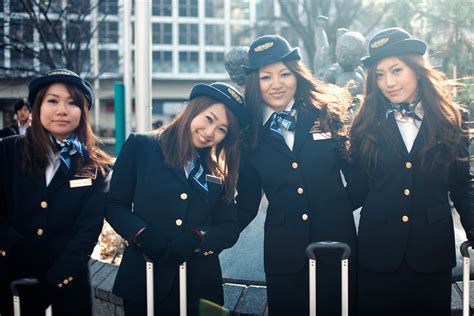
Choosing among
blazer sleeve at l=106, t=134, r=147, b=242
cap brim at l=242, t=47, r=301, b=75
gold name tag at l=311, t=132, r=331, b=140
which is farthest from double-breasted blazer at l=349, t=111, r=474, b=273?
blazer sleeve at l=106, t=134, r=147, b=242

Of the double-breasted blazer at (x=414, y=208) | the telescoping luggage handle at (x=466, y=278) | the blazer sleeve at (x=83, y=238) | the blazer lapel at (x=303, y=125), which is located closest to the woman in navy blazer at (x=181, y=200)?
the blazer sleeve at (x=83, y=238)

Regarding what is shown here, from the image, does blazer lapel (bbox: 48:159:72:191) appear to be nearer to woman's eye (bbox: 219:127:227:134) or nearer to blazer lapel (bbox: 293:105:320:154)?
woman's eye (bbox: 219:127:227:134)

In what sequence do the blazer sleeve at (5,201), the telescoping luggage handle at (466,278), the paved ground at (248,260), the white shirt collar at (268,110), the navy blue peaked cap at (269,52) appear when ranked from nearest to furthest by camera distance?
the telescoping luggage handle at (466,278)
the blazer sleeve at (5,201)
the navy blue peaked cap at (269,52)
the white shirt collar at (268,110)
the paved ground at (248,260)

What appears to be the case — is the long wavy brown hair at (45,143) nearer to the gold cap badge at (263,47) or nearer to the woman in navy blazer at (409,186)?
the gold cap badge at (263,47)

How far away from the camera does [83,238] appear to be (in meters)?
2.91

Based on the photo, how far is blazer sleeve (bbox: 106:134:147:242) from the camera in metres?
2.84

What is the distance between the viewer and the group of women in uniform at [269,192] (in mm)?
2908

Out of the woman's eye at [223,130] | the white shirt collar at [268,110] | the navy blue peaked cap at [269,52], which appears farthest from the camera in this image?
the white shirt collar at [268,110]

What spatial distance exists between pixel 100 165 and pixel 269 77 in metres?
1.09

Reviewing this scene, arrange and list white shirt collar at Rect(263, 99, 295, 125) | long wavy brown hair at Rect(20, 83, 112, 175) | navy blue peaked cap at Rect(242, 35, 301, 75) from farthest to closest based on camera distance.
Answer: white shirt collar at Rect(263, 99, 295, 125)
navy blue peaked cap at Rect(242, 35, 301, 75)
long wavy brown hair at Rect(20, 83, 112, 175)

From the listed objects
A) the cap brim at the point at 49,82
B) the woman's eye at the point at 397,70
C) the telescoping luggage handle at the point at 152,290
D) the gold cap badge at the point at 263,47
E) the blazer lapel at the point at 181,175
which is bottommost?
the telescoping luggage handle at the point at 152,290

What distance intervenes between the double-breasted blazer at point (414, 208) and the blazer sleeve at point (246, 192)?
26.3 inches

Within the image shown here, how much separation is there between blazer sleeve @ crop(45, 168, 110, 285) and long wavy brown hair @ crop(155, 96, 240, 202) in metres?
0.44

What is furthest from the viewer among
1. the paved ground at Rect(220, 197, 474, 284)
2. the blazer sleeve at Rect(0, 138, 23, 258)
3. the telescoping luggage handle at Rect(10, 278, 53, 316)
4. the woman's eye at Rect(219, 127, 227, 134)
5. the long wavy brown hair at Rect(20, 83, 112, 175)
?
the paved ground at Rect(220, 197, 474, 284)
